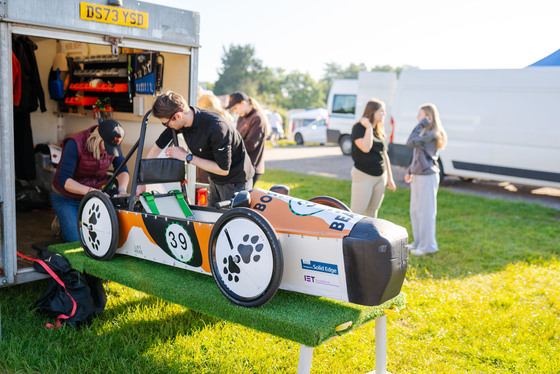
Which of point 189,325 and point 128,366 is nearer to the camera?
point 128,366

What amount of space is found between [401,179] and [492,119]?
2969 mm

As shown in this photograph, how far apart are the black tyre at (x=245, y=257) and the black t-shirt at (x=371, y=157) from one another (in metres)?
2.88

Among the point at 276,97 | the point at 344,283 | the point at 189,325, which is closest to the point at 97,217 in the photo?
the point at 189,325

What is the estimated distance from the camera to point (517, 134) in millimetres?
10188

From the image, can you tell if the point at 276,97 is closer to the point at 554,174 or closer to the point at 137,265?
the point at 554,174

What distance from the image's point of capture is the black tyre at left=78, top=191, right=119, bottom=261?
3820 millimetres

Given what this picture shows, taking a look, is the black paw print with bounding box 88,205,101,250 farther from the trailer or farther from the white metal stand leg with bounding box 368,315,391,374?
the white metal stand leg with bounding box 368,315,391,374

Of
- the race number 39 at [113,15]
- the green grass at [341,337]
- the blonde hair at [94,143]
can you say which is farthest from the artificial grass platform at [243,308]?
the race number 39 at [113,15]

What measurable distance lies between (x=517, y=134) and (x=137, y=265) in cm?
866

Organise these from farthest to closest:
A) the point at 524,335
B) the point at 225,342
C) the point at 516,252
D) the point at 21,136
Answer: the point at 516,252 → the point at 21,136 → the point at 524,335 → the point at 225,342

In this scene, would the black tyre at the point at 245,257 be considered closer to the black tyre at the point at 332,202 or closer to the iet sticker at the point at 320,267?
the iet sticker at the point at 320,267

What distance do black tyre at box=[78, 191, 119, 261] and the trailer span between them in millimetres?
465

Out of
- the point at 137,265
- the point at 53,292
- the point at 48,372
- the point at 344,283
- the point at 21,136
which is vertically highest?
the point at 21,136

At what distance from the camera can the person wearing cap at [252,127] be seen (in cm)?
621
